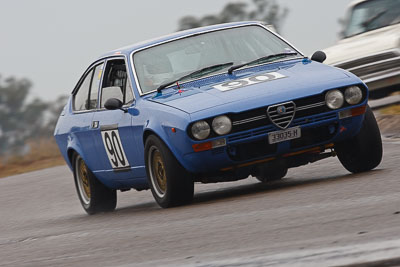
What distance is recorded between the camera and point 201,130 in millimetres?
8312

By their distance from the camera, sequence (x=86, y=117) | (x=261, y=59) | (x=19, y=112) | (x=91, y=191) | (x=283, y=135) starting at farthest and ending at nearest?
(x=19, y=112), (x=91, y=191), (x=86, y=117), (x=261, y=59), (x=283, y=135)

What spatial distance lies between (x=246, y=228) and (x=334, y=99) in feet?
6.88

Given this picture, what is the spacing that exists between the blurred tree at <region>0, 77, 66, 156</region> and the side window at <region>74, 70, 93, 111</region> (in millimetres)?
43162

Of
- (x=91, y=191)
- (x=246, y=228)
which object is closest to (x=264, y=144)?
(x=246, y=228)

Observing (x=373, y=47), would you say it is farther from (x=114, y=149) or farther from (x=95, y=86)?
(x=114, y=149)

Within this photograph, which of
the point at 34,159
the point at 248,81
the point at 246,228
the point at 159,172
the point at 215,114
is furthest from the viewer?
the point at 34,159

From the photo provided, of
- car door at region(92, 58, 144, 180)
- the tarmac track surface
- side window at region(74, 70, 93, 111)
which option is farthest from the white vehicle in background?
car door at region(92, 58, 144, 180)

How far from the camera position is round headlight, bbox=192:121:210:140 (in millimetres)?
8281

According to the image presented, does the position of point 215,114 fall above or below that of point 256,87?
below

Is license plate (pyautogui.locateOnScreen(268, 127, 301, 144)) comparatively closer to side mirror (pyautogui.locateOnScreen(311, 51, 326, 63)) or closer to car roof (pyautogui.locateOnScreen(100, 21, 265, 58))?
side mirror (pyautogui.locateOnScreen(311, 51, 326, 63))

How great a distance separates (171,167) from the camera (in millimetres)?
8570

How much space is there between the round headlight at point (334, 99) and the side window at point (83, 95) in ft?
10.4

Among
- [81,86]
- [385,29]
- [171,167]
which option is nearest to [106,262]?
[171,167]

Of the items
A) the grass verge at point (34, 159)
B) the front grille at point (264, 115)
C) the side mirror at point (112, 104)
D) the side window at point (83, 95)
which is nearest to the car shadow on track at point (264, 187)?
the front grille at point (264, 115)
